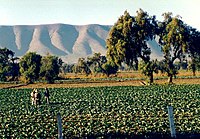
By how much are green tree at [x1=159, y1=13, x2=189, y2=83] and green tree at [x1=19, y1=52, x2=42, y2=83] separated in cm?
3992

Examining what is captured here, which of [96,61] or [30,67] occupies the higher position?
[96,61]

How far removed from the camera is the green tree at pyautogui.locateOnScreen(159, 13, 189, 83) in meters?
59.8

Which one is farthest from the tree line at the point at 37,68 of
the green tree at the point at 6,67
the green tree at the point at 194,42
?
the green tree at the point at 194,42

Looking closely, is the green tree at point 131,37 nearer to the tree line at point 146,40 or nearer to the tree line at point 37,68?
the tree line at point 146,40

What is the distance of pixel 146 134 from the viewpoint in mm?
16094

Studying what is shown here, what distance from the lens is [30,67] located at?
308ft

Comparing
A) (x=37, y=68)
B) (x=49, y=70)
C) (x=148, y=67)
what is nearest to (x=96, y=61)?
(x=37, y=68)

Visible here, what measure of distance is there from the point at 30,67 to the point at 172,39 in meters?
44.8

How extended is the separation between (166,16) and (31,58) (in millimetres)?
42841

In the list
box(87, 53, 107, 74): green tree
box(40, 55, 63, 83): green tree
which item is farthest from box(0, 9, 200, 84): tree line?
box(87, 53, 107, 74): green tree

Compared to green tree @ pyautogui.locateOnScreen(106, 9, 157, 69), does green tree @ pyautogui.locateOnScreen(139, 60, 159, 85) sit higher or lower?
lower

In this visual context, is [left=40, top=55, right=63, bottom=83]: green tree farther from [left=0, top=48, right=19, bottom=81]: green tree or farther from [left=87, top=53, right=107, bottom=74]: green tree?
[left=87, top=53, right=107, bottom=74]: green tree

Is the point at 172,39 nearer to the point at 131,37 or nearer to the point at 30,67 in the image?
the point at 131,37

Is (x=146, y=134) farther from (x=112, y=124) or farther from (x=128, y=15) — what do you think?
(x=128, y=15)
